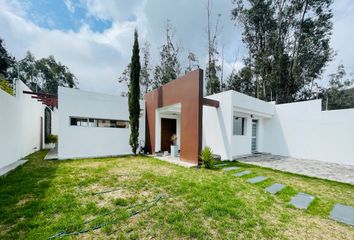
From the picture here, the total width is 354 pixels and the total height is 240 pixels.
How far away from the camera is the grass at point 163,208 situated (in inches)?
96.3

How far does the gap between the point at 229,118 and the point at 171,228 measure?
6574 millimetres

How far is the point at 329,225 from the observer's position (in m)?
2.80

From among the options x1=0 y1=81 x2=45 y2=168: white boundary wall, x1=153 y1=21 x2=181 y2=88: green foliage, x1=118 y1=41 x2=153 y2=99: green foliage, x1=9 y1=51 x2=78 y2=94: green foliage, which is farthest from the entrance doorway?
x1=9 y1=51 x2=78 y2=94: green foliage

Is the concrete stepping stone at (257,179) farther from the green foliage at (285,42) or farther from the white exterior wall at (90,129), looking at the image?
the green foliage at (285,42)

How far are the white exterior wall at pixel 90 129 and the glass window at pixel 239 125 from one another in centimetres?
663

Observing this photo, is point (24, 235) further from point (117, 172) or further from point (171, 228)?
point (117, 172)

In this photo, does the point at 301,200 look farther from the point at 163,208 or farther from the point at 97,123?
the point at 97,123

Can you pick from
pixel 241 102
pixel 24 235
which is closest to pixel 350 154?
pixel 241 102

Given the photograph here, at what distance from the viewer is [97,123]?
9383 mm

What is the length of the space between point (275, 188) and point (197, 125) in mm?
3508

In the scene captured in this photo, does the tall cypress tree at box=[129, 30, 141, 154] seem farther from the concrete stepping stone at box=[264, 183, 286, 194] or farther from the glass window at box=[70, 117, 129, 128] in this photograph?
the concrete stepping stone at box=[264, 183, 286, 194]

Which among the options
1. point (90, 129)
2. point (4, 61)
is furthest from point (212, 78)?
point (4, 61)

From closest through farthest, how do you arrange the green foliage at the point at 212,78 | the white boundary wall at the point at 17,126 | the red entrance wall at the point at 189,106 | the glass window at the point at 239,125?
the white boundary wall at the point at 17,126 → the red entrance wall at the point at 189,106 → the glass window at the point at 239,125 → the green foliage at the point at 212,78

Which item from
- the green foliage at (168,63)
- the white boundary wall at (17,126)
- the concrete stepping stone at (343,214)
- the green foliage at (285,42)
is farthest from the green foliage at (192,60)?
the concrete stepping stone at (343,214)
